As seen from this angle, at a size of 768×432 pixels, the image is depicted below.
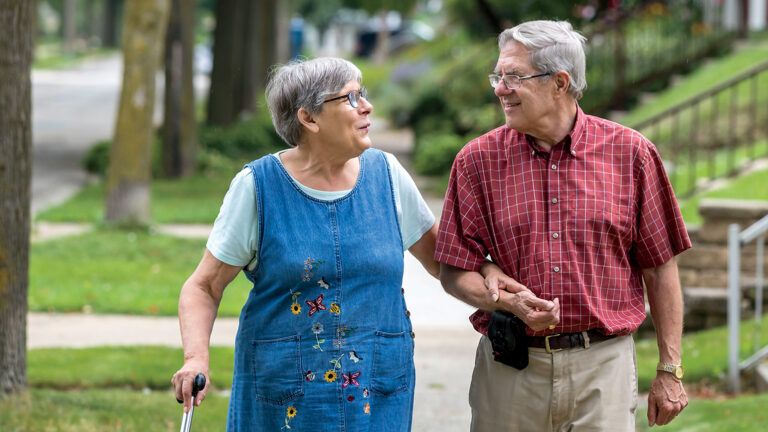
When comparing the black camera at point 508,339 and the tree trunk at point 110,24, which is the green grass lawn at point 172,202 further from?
the tree trunk at point 110,24

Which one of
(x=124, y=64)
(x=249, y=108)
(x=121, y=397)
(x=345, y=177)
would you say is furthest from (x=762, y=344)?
(x=249, y=108)

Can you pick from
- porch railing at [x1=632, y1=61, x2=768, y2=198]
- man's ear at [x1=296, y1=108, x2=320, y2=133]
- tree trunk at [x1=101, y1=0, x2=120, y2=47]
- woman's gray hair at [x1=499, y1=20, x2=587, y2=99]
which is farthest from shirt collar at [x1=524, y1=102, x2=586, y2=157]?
tree trunk at [x1=101, y1=0, x2=120, y2=47]

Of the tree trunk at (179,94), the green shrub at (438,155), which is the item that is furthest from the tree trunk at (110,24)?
the green shrub at (438,155)

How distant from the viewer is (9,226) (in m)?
6.73

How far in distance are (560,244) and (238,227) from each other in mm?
928

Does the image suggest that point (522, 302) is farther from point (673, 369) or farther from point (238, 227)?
point (238, 227)

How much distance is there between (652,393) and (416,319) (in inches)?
255

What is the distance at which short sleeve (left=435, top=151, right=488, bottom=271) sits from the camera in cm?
387

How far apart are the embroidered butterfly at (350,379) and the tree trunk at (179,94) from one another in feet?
54.1

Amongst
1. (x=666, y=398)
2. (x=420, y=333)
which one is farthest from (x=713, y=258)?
(x=666, y=398)

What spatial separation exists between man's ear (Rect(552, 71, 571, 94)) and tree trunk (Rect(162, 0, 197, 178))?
16.4 meters

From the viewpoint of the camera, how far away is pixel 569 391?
3.80m

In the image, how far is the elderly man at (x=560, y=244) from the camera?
3.75 metres

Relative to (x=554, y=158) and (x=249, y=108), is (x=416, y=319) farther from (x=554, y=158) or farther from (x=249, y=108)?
(x=249, y=108)
